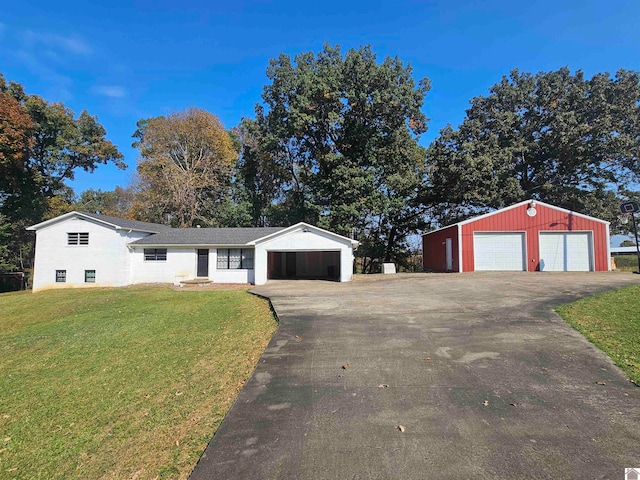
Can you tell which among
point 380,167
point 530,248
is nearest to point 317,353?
point 530,248

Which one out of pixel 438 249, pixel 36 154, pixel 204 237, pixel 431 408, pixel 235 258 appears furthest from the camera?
pixel 36 154

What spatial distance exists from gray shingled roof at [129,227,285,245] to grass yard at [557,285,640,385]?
15.9 metres

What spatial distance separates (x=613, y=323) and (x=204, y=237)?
65.2 ft

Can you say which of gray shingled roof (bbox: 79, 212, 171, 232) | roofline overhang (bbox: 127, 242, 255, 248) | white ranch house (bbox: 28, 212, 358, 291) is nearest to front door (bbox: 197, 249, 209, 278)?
white ranch house (bbox: 28, 212, 358, 291)

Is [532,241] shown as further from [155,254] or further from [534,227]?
[155,254]

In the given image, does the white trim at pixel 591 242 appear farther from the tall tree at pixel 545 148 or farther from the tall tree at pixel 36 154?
the tall tree at pixel 36 154

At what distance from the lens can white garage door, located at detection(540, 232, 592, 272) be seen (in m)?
20.0

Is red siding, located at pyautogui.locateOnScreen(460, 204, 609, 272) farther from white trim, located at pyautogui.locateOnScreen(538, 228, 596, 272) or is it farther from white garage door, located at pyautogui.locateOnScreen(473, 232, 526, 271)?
white garage door, located at pyautogui.locateOnScreen(473, 232, 526, 271)

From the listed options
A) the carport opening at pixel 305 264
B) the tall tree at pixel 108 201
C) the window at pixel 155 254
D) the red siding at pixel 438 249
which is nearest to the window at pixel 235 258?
the window at pixel 155 254

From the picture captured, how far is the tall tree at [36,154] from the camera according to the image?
26688mm

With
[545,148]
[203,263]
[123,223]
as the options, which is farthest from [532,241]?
[123,223]

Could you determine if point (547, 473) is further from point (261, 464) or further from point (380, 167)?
point (380, 167)

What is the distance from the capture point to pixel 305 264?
26.4 m

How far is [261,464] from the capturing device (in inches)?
118
